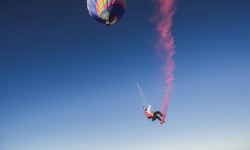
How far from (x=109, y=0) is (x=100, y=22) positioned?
283 cm

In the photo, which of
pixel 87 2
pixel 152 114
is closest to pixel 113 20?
pixel 87 2

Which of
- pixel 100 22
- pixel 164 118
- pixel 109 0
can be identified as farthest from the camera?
pixel 100 22

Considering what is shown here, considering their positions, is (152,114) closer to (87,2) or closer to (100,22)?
(100,22)

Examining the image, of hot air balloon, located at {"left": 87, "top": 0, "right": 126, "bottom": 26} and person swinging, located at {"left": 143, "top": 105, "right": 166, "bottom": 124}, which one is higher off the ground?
hot air balloon, located at {"left": 87, "top": 0, "right": 126, "bottom": 26}

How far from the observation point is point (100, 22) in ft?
79.6

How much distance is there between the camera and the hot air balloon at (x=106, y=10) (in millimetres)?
22469

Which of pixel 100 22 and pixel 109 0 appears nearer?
pixel 109 0

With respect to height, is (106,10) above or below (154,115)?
above

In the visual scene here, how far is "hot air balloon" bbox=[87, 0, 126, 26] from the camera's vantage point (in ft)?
73.7

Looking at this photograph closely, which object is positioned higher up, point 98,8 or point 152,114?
point 98,8

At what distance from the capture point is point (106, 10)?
22.7 m

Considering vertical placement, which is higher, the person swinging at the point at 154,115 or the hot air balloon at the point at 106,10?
the hot air balloon at the point at 106,10

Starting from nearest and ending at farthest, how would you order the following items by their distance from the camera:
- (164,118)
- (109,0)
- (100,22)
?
(164,118) → (109,0) → (100,22)

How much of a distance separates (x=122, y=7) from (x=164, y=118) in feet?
39.4
